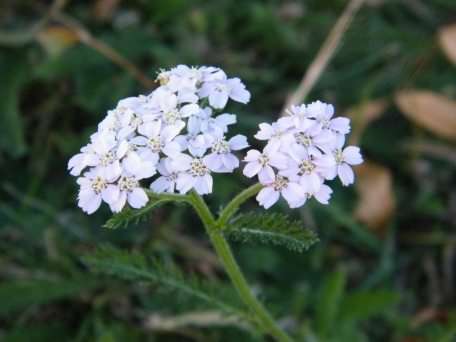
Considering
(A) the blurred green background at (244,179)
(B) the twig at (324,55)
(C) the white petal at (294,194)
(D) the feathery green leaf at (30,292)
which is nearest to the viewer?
(C) the white petal at (294,194)

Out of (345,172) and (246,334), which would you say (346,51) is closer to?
(246,334)

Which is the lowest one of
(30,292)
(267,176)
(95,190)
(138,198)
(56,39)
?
(267,176)

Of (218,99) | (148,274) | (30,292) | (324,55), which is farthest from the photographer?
(324,55)

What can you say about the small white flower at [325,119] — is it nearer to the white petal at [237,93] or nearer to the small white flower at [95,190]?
the white petal at [237,93]

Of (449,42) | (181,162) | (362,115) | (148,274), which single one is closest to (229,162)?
(181,162)

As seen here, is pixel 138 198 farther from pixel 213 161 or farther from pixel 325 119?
pixel 325 119

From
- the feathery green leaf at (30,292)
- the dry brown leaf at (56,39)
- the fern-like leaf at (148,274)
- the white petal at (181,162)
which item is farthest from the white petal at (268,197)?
the dry brown leaf at (56,39)

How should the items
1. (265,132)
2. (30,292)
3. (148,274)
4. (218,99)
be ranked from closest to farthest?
(265,132) → (218,99) → (148,274) → (30,292)
